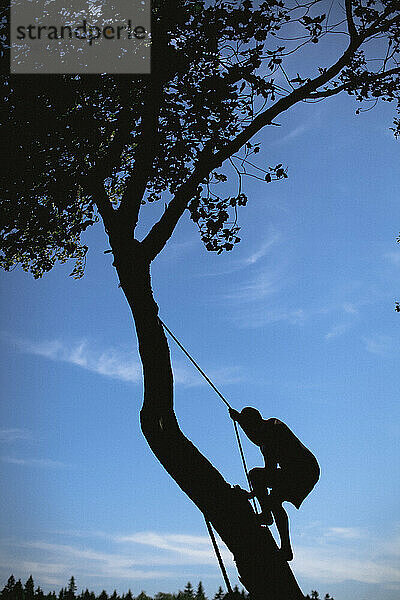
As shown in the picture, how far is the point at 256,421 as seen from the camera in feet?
26.4

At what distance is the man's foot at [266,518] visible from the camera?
279 inches

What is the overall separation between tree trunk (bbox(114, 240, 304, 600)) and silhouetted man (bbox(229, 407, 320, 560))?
26.4 inches

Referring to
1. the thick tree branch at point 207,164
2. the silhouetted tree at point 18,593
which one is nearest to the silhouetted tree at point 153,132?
the thick tree branch at point 207,164

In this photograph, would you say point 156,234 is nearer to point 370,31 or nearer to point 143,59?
point 143,59

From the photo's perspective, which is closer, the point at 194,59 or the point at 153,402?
the point at 153,402

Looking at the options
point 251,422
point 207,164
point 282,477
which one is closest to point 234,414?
point 251,422

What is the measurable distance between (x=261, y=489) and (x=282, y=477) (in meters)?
0.37

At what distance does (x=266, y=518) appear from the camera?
7.16 m

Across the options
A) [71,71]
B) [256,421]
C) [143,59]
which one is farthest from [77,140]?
[256,421]

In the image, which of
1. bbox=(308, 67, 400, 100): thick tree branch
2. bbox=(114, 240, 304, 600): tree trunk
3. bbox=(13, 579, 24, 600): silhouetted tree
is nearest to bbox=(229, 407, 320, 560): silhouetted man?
bbox=(114, 240, 304, 600): tree trunk

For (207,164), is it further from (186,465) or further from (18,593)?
(18,593)

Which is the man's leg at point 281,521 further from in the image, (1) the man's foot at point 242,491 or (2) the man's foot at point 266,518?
(1) the man's foot at point 242,491

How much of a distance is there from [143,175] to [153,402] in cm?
416

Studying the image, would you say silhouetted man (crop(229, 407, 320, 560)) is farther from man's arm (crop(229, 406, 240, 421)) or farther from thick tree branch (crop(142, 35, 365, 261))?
thick tree branch (crop(142, 35, 365, 261))
